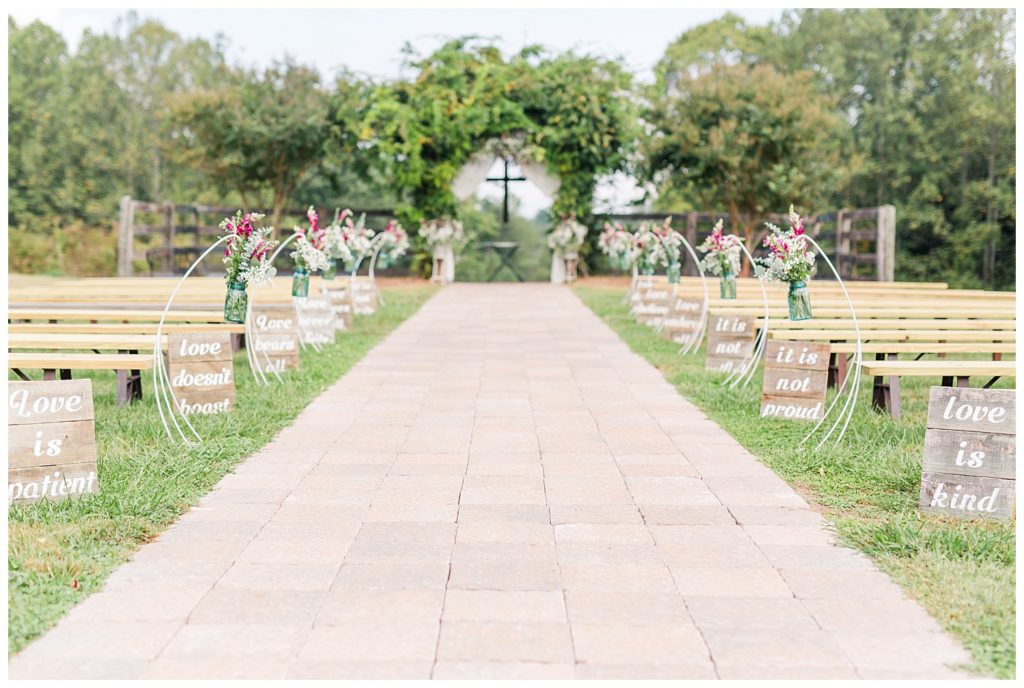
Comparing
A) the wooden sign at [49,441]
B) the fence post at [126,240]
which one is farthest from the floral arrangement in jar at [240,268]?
the fence post at [126,240]

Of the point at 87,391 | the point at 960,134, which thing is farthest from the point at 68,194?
the point at 87,391

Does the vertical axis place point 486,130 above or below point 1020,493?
above

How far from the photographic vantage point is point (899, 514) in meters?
4.48

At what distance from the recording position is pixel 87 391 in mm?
4629

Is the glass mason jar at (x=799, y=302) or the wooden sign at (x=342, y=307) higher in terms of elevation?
the glass mason jar at (x=799, y=302)

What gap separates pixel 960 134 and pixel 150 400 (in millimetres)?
24462

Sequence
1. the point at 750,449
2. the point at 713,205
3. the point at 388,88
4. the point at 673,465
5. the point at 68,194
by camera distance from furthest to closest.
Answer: the point at 68,194 < the point at 713,205 < the point at 388,88 < the point at 750,449 < the point at 673,465

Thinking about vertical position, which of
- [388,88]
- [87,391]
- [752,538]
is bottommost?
[752,538]

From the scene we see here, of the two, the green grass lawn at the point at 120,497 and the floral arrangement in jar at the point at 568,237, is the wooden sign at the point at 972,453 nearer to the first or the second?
the green grass lawn at the point at 120,497

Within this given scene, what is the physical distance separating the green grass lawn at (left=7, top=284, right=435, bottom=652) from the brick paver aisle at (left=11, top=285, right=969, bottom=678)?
0.35ft

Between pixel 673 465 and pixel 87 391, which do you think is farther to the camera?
pixel 673 465

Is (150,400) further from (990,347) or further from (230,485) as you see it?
(990,347)

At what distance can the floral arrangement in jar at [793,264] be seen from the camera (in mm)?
6891

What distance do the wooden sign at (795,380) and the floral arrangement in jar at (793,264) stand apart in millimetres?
410
